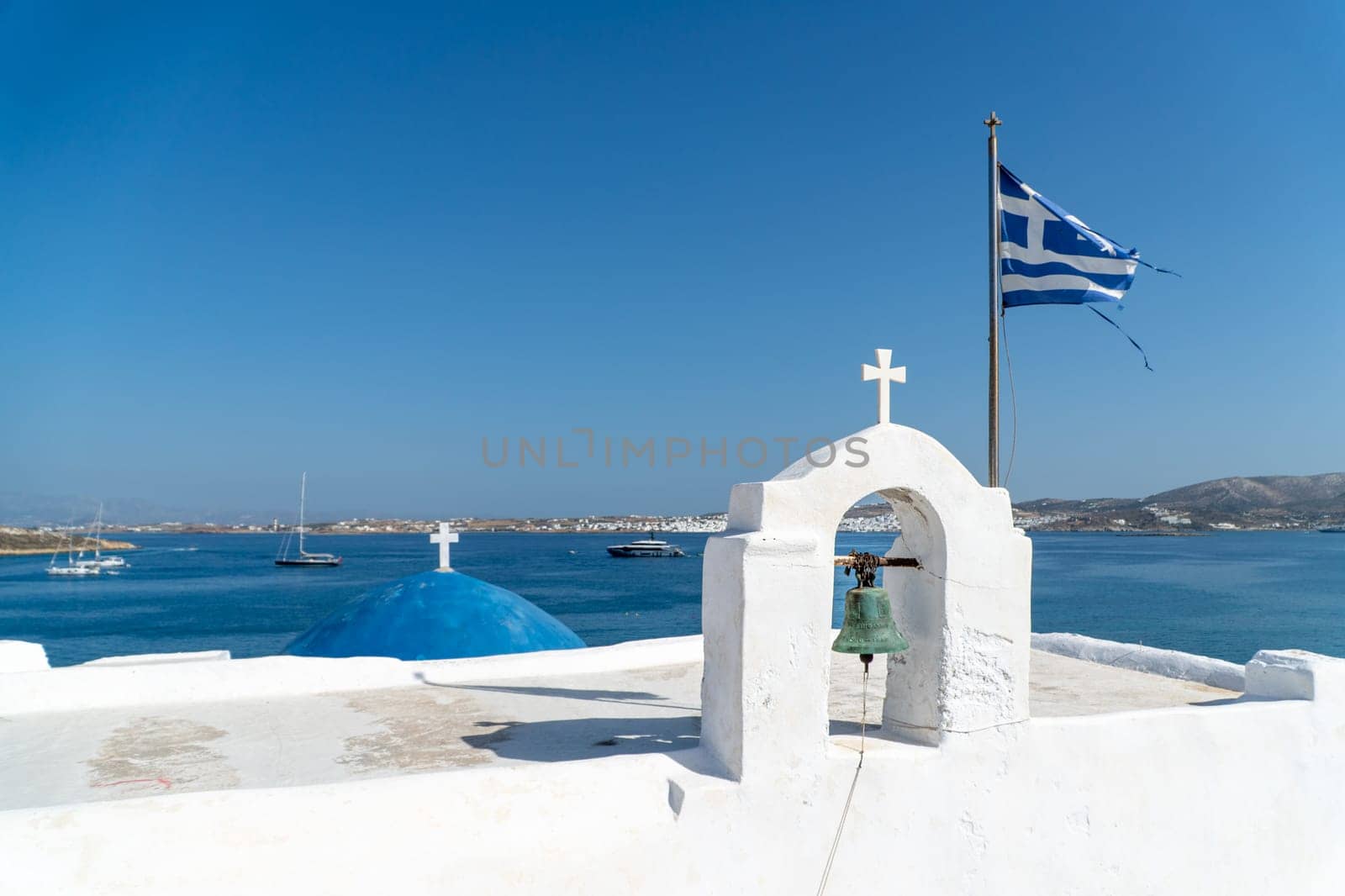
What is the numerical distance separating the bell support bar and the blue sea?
66.7ft

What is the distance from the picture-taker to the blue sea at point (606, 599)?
134ft

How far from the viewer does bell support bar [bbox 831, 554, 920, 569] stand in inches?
194

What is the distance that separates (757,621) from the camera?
429 cm

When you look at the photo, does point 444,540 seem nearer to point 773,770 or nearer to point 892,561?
point 892,561

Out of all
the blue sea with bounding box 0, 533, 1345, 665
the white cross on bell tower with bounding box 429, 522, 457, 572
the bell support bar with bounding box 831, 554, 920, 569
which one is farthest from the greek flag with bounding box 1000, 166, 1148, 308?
the blue sea with bounding box 0, 533, 1345, 665

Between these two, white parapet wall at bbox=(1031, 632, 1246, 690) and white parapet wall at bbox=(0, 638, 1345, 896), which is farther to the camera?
white parapet wall at bbox=(1031, 632, 1246, 690)

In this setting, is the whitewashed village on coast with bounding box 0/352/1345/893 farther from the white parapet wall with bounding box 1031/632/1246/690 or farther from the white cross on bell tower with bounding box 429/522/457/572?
the white cross on bell tower with bounding box 429/522/457/572

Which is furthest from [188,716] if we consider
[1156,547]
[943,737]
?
[1156,547]

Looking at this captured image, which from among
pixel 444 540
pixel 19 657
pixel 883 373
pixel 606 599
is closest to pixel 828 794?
pixel 883 373

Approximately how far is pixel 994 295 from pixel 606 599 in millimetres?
50940

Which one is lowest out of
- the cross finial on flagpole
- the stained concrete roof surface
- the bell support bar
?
the stained concrete roof surface

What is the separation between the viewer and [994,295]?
7641mm

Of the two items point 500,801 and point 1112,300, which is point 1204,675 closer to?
point 1112,300

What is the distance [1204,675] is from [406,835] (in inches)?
278
